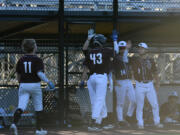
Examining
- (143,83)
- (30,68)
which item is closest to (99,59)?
(143,83)

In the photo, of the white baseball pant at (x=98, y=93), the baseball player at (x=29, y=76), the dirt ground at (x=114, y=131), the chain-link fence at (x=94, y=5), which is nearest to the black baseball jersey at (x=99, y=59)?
the white baseball pant at (x=98, y=93)

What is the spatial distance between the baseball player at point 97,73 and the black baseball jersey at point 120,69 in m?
0.47

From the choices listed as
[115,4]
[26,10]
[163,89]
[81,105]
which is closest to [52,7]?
[26,10]

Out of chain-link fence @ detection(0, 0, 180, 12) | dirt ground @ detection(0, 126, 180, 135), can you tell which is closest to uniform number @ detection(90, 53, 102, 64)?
dirt ground @ detection(0, 126, 180, 135)

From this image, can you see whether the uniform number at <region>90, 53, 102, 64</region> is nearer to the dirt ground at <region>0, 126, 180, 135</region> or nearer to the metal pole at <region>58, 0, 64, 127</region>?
the metal pole at <region>58, 0, 64, 127</region>

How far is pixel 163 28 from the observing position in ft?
31.4

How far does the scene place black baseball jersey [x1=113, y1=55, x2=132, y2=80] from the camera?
7.77m

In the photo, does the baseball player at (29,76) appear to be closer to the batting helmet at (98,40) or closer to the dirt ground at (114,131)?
the dirt ground at (114,131)

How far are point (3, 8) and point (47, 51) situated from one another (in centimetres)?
147

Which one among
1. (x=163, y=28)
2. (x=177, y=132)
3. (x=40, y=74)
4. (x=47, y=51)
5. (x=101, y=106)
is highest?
(x=163, y=28)

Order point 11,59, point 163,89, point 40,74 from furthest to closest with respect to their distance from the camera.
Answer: point 163,89 → point 11,59 → point 40,74

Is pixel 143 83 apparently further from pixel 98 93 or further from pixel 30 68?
pixel 30 68

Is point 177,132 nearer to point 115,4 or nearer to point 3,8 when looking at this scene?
point 115,4

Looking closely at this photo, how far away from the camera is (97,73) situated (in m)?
7.23
